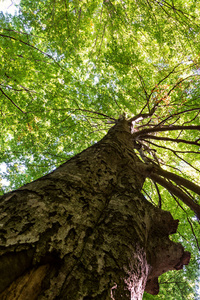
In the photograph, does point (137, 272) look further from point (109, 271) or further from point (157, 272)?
point (157, 272)

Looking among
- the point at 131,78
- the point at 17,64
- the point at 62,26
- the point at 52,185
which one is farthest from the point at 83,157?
the point at 131,78

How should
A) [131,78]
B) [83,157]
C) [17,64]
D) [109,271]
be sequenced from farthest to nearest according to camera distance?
[131,78], [17,64], [83,157], [109,271]

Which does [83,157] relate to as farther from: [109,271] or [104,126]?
[104,126]

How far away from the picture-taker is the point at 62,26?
4824mm

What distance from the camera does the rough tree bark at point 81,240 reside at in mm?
847

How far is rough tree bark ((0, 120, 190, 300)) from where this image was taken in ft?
2.78

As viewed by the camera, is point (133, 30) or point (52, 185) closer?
point (52, 185)

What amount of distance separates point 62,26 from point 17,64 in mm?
1630

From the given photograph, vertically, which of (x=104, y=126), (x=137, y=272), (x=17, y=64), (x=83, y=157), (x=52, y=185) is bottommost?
(x=137, y=272)

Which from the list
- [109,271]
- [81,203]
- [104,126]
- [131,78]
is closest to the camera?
[109,271]

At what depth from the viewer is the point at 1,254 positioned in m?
0.80

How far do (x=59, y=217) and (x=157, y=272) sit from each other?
121cm

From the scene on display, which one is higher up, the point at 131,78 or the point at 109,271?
the point at 131,78

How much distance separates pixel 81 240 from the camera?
1.07m
